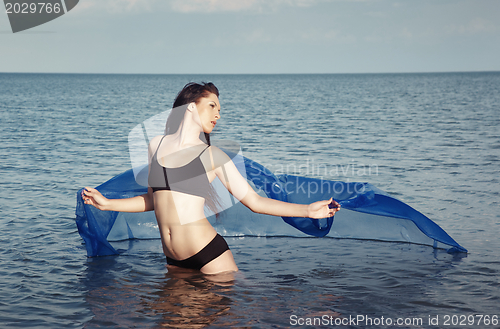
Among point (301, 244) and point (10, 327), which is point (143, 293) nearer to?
point (10, 327)

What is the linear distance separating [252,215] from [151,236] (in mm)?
1611

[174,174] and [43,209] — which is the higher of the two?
[174,174]

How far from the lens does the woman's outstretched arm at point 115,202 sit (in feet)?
15.1

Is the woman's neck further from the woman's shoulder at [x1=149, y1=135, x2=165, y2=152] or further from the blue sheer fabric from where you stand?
the blue sheer fabric

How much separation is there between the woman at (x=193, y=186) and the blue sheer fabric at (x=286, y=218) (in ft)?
4.72

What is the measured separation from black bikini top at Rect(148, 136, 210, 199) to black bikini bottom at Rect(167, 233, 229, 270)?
549mm

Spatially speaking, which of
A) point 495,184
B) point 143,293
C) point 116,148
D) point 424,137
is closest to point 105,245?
point 143,293

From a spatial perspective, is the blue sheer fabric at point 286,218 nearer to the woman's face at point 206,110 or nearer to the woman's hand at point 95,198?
the woman's hand at point 95,198

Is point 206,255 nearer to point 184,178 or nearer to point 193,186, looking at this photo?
point 193,186

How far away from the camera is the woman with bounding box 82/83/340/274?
4285 millimetres

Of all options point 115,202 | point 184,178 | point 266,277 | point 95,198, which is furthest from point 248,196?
point 266,277

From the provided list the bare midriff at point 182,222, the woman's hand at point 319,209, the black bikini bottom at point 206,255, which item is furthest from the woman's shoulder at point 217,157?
the woman's hand at point 319,209

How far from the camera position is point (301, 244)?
699 centimetres

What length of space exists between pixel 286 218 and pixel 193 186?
77.4 inches
